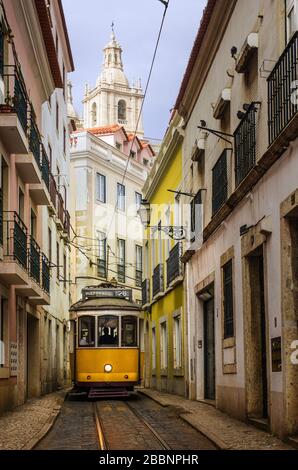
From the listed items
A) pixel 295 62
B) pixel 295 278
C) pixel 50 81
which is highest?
pixel 50 81

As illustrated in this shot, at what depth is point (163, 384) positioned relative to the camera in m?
26.1

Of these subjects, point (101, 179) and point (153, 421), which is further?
point (101, 179)

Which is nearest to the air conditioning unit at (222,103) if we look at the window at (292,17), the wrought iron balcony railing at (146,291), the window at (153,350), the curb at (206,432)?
the window at (292,17)

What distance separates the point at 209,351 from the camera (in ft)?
62.7

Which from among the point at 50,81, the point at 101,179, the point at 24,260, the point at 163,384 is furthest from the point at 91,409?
the point at 101,179

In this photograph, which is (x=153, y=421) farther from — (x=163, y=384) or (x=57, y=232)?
(x=57, y=232)

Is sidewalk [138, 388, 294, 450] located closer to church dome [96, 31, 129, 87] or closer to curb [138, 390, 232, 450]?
curb [138, 390, 232, 450]

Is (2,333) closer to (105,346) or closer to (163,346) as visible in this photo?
(105,346)

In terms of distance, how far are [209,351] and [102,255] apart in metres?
23.0

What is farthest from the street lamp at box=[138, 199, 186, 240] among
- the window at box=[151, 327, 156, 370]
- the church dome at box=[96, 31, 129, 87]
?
the church dome at box=[96, 31, 129, 87]
